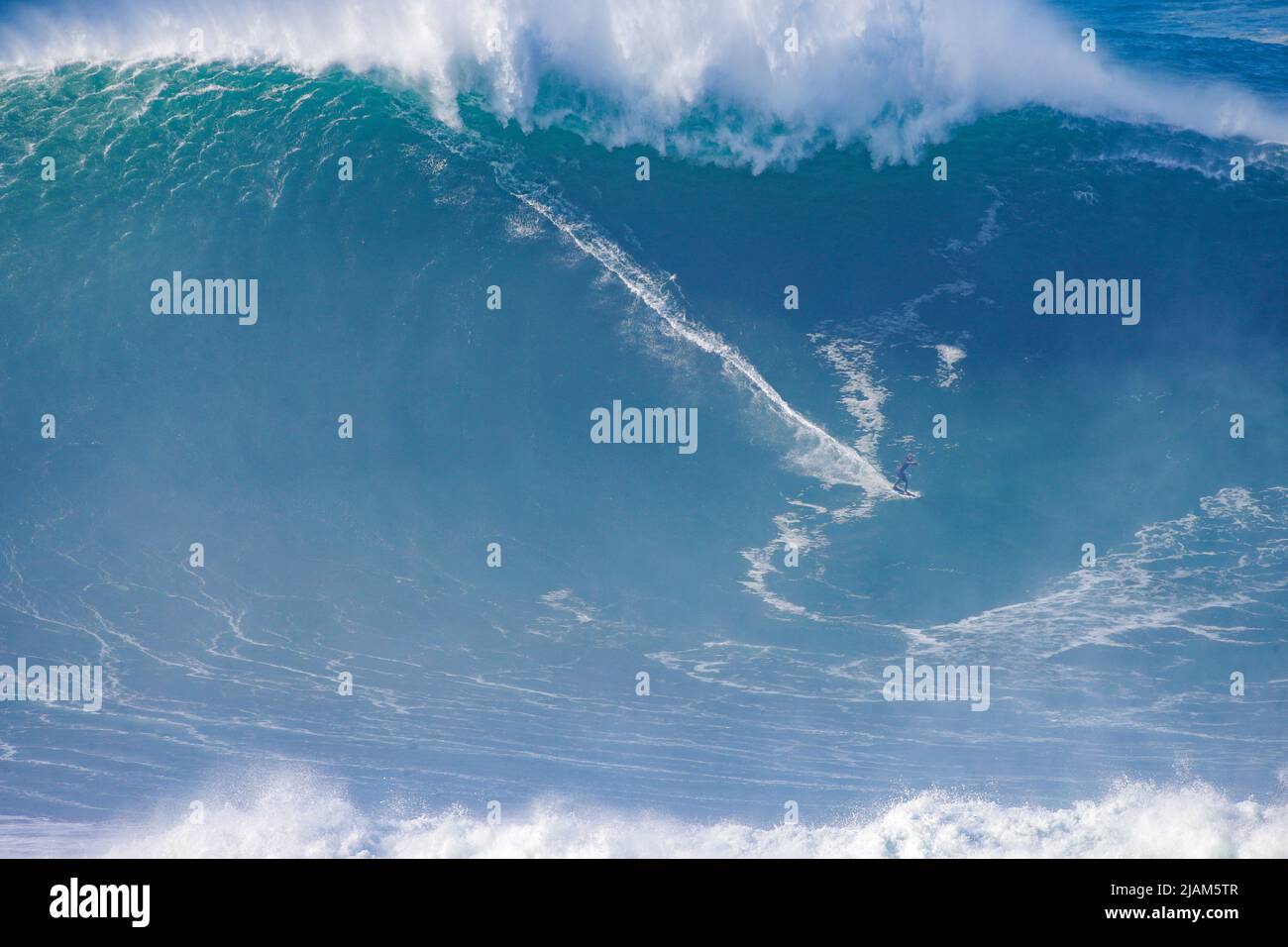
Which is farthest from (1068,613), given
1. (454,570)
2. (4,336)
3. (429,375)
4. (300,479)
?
(4,336)

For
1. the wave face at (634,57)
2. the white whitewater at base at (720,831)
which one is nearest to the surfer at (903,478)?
the white whitewater at base at (720,831)

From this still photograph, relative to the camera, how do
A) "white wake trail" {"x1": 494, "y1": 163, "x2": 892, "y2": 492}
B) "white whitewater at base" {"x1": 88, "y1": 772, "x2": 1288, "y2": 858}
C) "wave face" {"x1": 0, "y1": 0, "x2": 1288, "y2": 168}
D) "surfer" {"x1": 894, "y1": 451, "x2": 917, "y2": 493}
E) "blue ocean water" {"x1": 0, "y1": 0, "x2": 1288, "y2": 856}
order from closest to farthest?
"white whitewater at base" {"x1": 88, "y1": 772, "x2": 1288, "y2": 858}
"blue ocean water" {"x1": 0, "y1": 0, "x2": 1288, "y2": 856}
"surfer" {"x1": 894, "y1": 451, "x2": 917, "y2": 493}
"white wake trail" {"x1": 494, "y1": 163, "x2": 892, "y2": 492}
"wave face" {"x1": 0, "y1": 0, "x2": 1288, "y2": 168}

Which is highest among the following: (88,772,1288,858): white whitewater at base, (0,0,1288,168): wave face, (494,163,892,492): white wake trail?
(0,0,1288,168): wave face

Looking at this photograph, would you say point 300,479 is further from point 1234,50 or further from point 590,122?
point 1234,50

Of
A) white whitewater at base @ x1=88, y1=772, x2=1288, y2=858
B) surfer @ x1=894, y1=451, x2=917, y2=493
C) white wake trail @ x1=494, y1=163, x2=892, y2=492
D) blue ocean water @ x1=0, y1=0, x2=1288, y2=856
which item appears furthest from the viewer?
white wake trail @ x1=494, y1=163, x2=892, y2=492

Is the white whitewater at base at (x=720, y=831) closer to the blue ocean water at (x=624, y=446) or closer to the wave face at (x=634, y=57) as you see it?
the blue ocean water at (x=624, y=446)

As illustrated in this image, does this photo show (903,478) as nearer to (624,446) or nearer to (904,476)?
(904,476)

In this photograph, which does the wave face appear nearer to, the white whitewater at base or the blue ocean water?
the blue ocean water

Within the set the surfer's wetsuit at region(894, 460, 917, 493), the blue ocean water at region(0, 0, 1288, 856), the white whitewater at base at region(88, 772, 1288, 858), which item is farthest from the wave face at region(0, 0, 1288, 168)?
the white whitewater at base at region(88, 772, 1288, 858)
